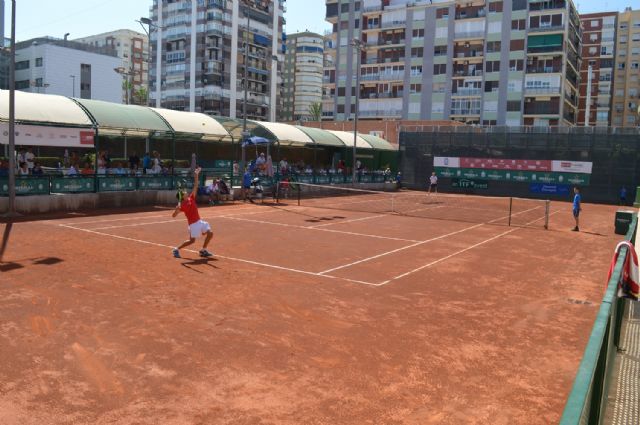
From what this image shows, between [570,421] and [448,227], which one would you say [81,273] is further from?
[448,227]

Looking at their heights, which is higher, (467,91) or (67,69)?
(67,69)

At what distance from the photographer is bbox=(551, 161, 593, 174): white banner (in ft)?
136

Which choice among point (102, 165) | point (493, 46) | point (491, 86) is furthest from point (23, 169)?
point (493, 46)

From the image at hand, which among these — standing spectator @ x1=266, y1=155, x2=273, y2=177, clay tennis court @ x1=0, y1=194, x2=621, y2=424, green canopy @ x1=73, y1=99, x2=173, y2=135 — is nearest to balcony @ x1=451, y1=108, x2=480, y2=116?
standing spectator @ x1=266, y1=155, x2=273, y2=177

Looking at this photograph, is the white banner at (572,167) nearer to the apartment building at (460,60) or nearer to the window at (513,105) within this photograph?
the apartment building at (460,60)

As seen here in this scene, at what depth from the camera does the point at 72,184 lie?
22.0 metres

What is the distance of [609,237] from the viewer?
20.6m

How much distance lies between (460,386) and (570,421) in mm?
4041

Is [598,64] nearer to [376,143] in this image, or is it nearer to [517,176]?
[376,143]

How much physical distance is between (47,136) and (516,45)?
64.4 m

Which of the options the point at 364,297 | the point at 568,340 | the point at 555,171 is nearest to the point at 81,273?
the point at 364,297

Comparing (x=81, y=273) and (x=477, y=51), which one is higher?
(x=477, y=51)

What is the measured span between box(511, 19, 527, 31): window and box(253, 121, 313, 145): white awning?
144ft

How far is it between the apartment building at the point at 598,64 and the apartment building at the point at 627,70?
7.24 ft
